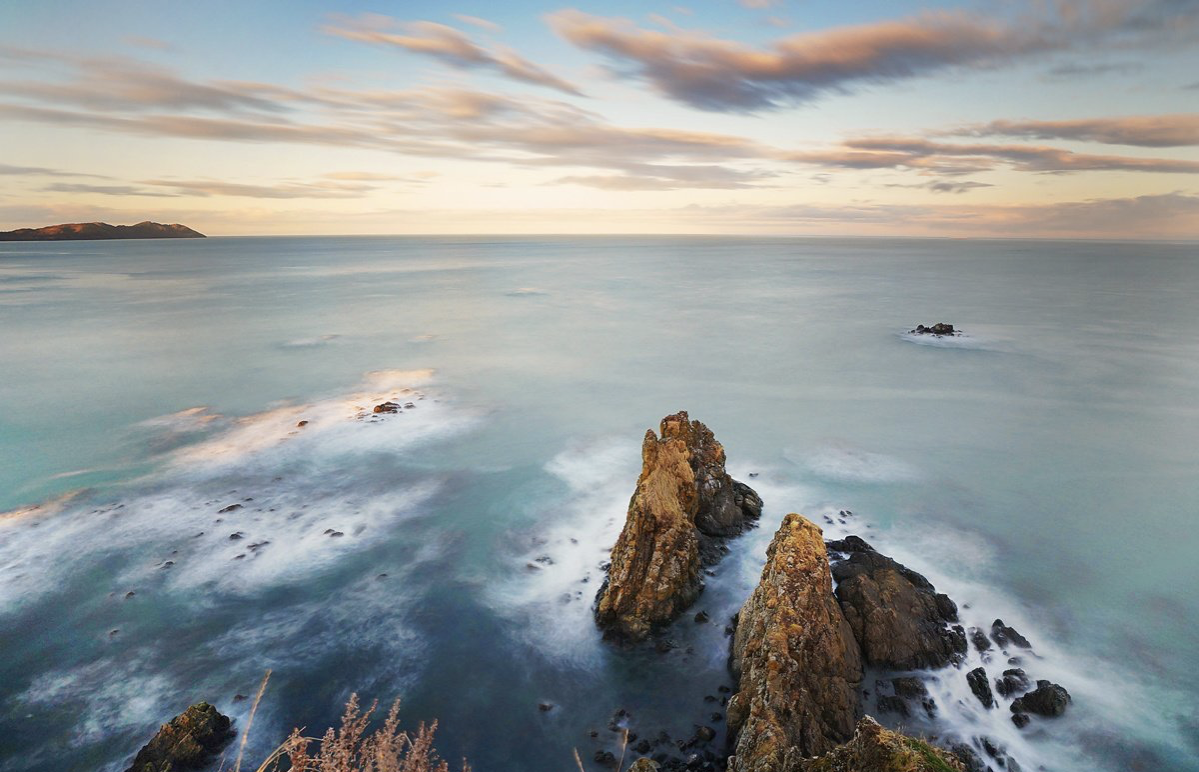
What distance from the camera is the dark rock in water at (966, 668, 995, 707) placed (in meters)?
12.4

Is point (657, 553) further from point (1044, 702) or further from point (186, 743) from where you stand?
point (186, 743)

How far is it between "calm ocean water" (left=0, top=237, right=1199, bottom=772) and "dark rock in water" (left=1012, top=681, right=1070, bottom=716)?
1.10 ft

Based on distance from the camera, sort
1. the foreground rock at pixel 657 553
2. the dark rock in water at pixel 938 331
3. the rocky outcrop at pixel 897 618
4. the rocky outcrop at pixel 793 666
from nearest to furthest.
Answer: the rocky outcrop at pixel 793 666 → the rocky outcrop at pixel 897 618 → the foreground rock at pixel 657 553 → the dark rock in water at pixel 938 331

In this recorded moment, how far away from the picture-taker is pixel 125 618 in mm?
15242

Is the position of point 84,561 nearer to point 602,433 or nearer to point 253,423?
point 253,423

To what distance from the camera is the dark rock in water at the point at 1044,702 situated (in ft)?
40.2

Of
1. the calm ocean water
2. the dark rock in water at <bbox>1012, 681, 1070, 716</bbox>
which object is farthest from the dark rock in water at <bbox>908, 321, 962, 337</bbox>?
the dark rock in water at <bbox>1012, 681, 1070, 716</bbox>

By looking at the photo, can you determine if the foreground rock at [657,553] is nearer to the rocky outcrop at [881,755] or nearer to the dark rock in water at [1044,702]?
the dark rock in water at [1044,702]

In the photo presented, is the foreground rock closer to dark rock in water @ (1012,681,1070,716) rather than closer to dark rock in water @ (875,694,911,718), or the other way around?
dark rock in water @ (875,694,911,718)

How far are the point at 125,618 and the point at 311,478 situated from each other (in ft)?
26.5

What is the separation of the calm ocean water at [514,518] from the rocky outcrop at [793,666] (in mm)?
1562

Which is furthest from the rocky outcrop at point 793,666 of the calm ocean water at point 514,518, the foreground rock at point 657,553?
the foreground rock at point 657,553

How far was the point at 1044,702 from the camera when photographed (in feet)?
40.4

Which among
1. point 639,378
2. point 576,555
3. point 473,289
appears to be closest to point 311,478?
point 576,555
